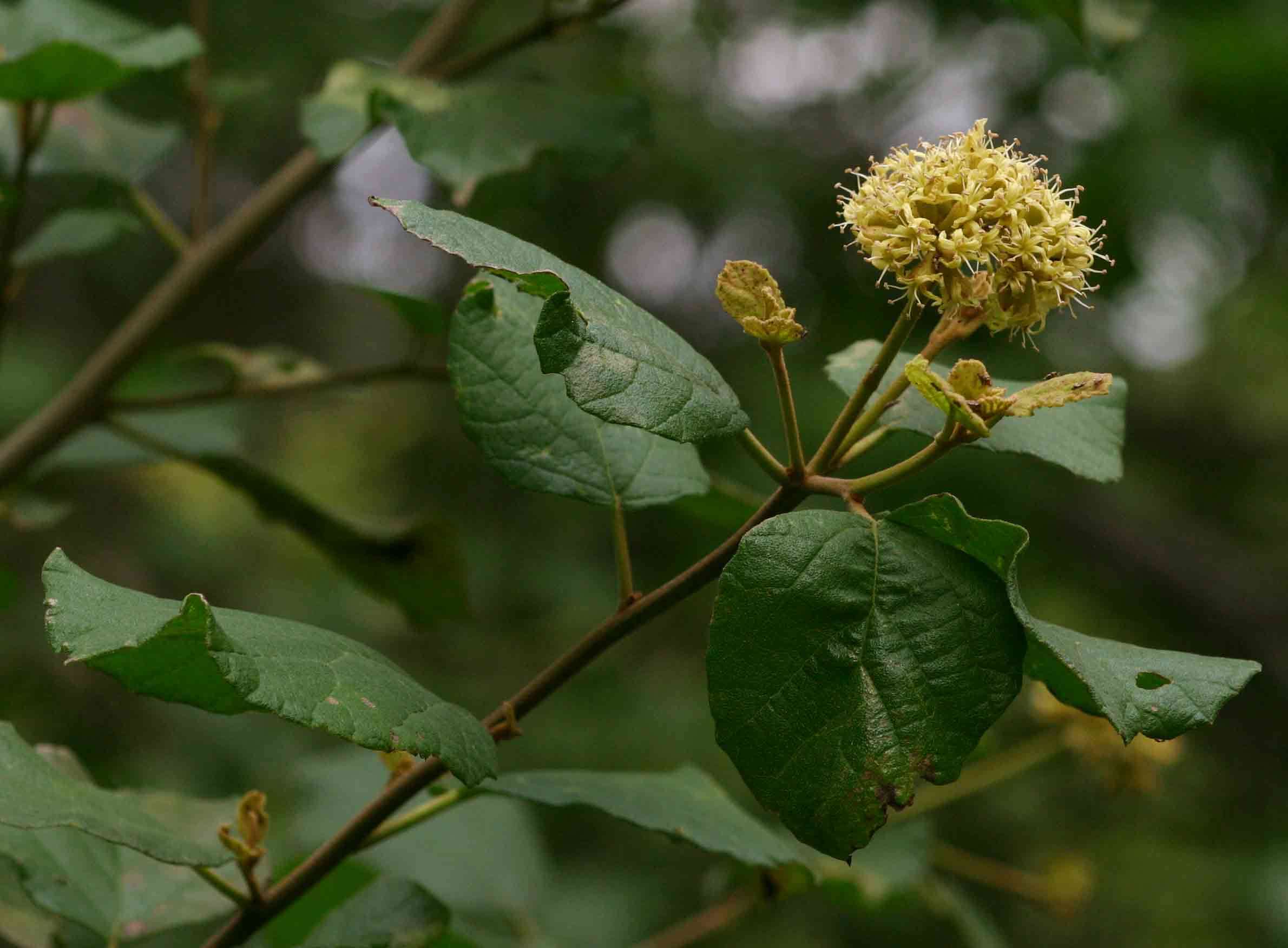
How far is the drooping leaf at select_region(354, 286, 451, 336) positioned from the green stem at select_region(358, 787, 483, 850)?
0.51 meters

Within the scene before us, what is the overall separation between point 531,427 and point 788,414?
0.23m

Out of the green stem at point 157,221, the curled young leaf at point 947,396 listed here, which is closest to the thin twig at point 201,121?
the green stem at point 157,221

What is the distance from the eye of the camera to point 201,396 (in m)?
1.49

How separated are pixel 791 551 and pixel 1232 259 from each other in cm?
353

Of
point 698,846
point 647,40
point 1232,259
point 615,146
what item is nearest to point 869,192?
point 698,846

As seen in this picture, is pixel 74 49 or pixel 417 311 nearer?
pixel 74 49

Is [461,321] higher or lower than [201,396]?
higher

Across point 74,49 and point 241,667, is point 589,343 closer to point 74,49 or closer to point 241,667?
point 241,667

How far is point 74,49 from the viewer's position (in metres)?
1.20

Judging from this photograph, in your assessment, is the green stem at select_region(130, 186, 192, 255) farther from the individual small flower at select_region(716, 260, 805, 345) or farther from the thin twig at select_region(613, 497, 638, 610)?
the individual small flower at select_region(716, 260, 805, 345)

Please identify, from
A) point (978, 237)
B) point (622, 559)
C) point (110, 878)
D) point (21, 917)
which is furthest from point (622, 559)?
point (21, 917)

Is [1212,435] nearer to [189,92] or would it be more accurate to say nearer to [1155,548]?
[1155,548]

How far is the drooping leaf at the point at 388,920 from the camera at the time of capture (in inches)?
40.4

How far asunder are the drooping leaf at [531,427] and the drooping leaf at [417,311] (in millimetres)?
306
